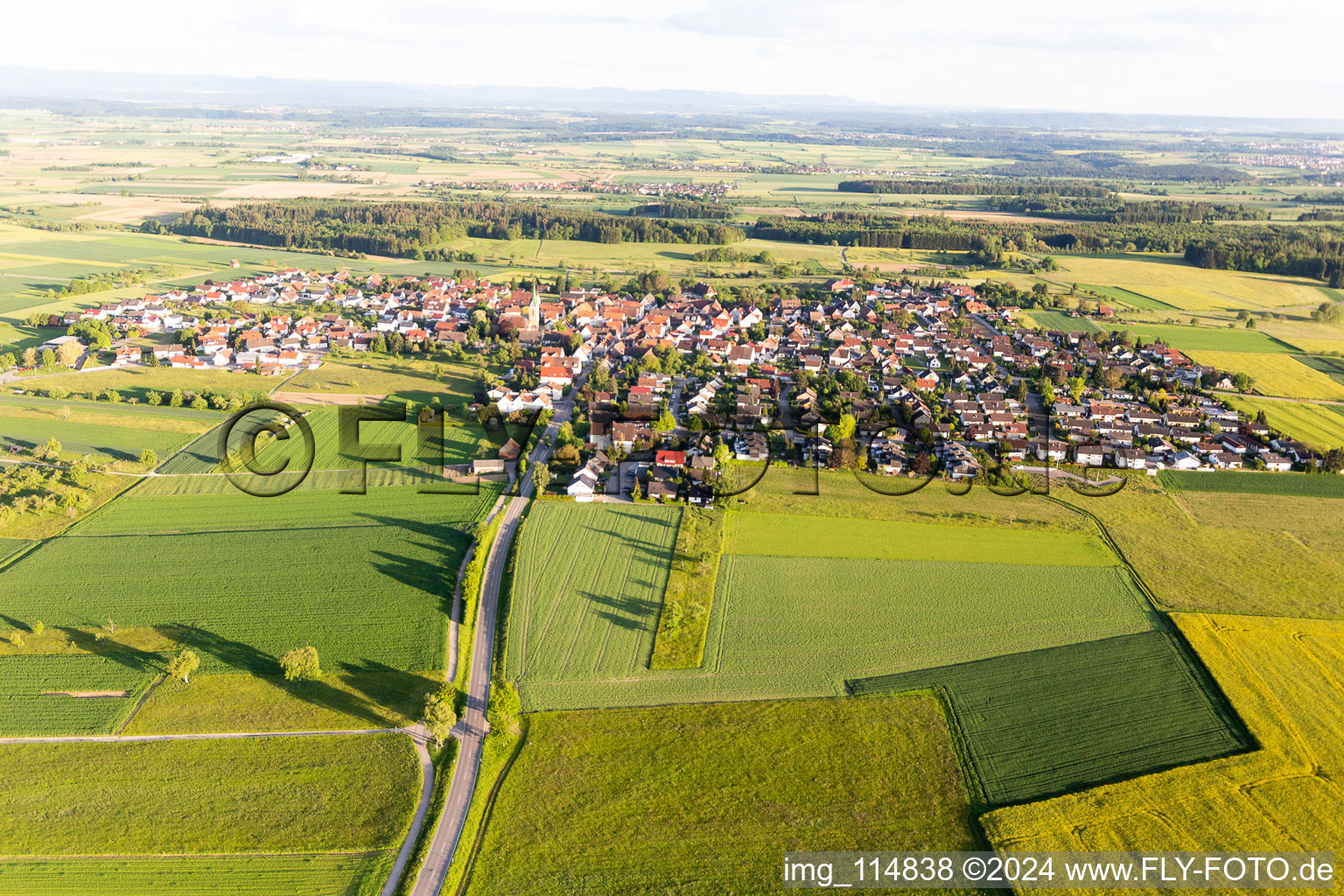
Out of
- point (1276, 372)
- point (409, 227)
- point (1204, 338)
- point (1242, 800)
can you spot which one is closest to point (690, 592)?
point (1242, 800)

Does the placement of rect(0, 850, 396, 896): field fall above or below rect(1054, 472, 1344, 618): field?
below

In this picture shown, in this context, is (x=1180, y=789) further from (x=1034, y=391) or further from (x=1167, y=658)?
(x=1034, y=391)

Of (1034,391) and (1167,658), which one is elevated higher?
(1034,391)

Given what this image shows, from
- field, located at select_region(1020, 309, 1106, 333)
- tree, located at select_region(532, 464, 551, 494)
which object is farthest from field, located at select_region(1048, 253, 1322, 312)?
tree, located at select_region(532, 464, 551, 494)

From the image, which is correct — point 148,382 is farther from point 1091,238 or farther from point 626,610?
point 1091,238

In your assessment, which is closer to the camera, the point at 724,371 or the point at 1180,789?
the point at 1180,789

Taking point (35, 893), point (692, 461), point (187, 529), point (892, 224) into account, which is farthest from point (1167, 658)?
point (892, 224)

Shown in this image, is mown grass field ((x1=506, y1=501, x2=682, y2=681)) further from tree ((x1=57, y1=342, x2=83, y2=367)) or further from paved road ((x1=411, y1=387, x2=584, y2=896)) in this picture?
tree ((x1=57, y1=342, x2=83, y2=367))
